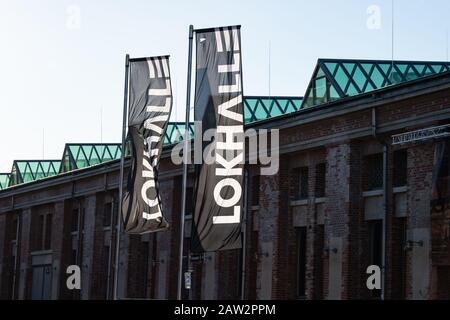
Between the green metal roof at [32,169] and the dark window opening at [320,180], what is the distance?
38.9 m

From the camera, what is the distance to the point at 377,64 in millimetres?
39469

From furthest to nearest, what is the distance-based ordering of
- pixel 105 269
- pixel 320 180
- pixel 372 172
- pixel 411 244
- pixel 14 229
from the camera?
pixel 14 229 → pixel 105 269 → pixel 320 180 → pixel 372 172 → pixel 411 244

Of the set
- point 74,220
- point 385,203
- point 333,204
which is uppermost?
point 74,220

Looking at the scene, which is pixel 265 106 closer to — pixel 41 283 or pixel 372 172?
pixel 372 172

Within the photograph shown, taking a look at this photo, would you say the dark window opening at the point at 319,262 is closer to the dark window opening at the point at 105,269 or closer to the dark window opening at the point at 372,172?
the dark window opening at the point at 372,172

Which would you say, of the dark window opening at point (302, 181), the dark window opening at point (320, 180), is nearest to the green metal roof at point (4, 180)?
the dark window opening at point (302, 181)

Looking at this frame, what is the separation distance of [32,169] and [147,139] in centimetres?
4344

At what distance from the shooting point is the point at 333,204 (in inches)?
1332

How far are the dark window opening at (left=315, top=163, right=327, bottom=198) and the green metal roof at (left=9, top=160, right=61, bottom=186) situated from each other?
1533 inches

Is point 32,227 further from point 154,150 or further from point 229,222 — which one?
point 229,222

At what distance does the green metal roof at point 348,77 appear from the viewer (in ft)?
126

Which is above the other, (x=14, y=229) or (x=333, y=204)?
(x=14, y=229)

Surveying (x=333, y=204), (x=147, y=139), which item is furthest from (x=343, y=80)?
(x=147, y=139)
